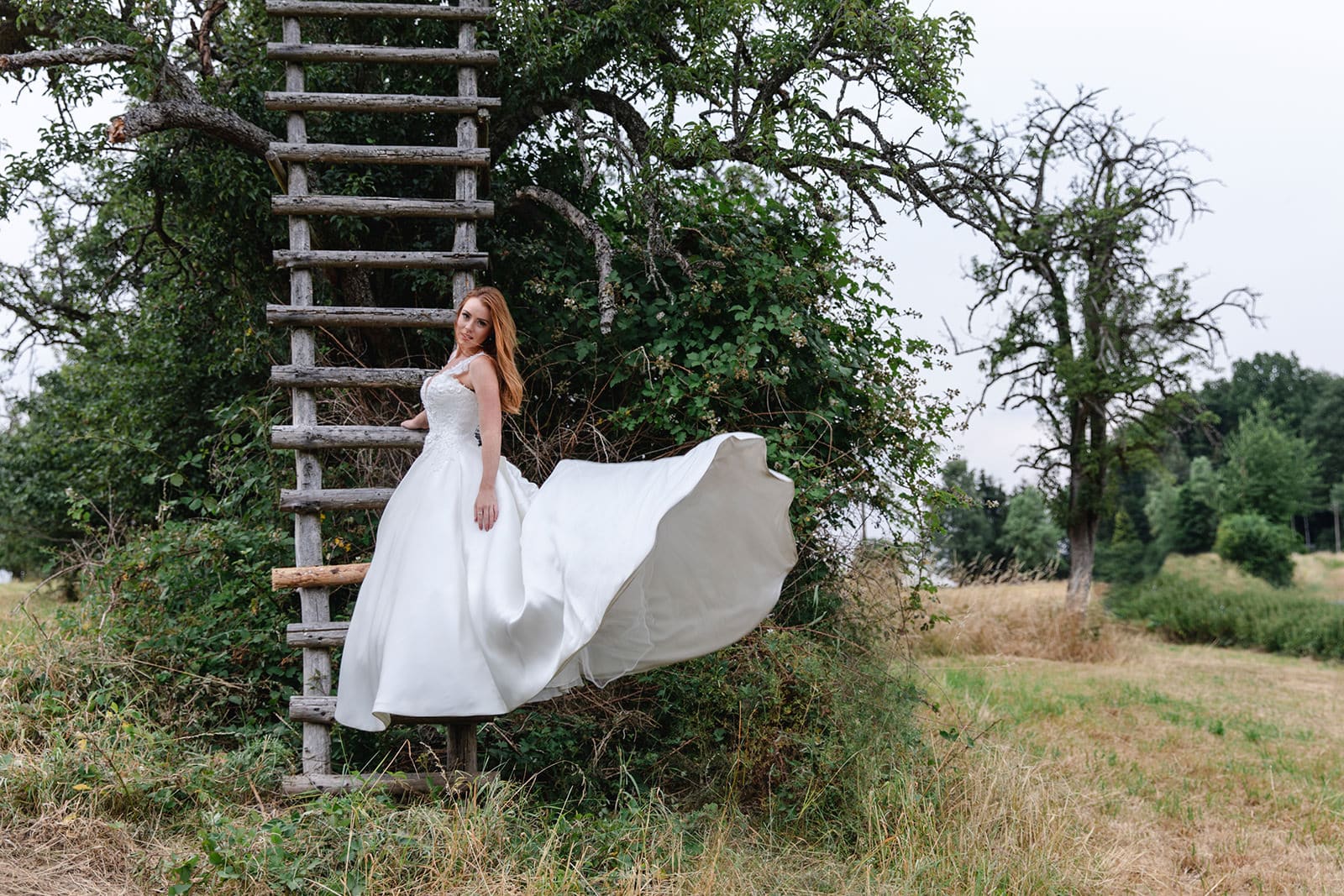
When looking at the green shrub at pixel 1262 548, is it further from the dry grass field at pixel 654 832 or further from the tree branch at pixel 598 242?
the tree branch at pixel 598 242

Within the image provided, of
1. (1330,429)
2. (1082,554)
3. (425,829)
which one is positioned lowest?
(1082,554)

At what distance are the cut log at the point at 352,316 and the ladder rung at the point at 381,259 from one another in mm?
65

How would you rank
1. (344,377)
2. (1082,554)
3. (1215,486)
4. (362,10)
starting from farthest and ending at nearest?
(1215,486)
(1082,554)
(362,10)
(344,377)

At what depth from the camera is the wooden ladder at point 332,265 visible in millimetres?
5148

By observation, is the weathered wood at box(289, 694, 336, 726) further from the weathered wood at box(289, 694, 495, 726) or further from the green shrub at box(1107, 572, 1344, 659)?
the green shrub at box(1107, 572, 1344, 659)

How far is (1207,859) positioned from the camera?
546cm

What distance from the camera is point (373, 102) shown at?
589 cm

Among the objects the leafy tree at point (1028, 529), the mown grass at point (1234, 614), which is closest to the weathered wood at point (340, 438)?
the mown grass at point (1234, 614)

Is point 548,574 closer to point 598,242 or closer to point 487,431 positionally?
point 487,431

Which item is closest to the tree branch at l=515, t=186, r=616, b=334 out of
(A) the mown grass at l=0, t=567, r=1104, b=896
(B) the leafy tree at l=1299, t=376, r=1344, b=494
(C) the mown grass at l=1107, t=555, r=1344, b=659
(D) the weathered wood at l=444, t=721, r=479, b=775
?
(D) the weathered wood at l=444, t=721, r=479, b=775

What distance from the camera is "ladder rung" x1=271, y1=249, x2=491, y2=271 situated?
555cm

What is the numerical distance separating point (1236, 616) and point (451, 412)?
55.2ft

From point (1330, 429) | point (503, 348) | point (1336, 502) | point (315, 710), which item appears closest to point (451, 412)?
point (503, 348)

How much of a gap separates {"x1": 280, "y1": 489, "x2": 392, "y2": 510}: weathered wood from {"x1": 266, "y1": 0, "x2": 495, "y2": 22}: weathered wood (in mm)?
2835
